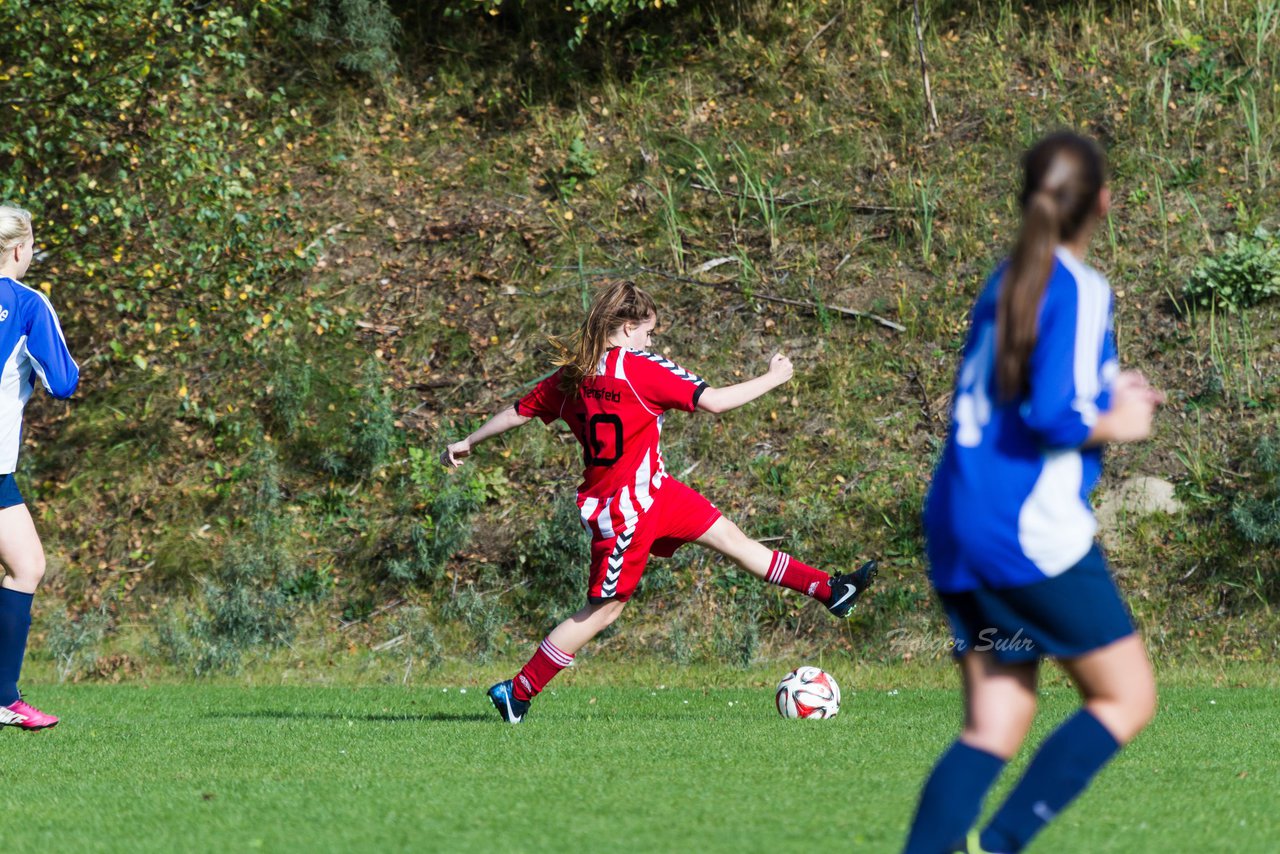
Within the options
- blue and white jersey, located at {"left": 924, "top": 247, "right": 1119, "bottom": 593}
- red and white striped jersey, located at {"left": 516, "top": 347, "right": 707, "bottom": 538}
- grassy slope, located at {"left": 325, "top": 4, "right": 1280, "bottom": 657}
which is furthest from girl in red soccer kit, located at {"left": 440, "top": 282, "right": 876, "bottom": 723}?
grassy slope, located at {"left": 325, "top": 4, "right": 1280, "bottom": 657}

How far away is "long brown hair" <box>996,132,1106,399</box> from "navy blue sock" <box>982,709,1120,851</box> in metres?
0.82

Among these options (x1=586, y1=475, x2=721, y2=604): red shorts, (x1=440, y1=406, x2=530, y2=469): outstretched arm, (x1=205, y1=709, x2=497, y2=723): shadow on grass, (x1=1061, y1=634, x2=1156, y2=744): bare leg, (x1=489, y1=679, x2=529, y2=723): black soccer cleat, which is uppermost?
(x1=1061, y1=634, x2=1156, y2=744): bare leg

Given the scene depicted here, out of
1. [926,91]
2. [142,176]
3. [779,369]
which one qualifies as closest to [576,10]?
[926,91]

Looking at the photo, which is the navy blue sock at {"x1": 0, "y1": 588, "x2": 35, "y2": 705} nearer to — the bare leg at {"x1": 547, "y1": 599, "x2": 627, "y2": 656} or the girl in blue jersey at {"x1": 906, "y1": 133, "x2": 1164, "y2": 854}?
the bare leg at {"x1": 547, "y1": 599, "x2": 627, "y2": 656}

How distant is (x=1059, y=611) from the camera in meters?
3.14

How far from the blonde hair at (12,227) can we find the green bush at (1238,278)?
8881 mm

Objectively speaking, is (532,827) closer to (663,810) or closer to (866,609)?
(663,810)

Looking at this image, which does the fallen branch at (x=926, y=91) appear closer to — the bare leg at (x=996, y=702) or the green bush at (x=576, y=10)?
the green bush at (x=576, y=10)

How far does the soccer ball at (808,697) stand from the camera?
7082 mm

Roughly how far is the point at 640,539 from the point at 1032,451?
3.75 meters

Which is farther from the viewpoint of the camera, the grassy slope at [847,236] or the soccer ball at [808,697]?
the grassy slope at [847,236]

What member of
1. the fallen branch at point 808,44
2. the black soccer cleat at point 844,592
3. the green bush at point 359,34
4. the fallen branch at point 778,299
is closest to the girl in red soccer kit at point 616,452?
the black soccer cleat at point 844,592

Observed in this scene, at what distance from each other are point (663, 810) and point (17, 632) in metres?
3.84

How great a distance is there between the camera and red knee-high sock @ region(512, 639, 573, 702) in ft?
22.2
